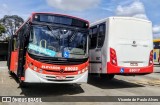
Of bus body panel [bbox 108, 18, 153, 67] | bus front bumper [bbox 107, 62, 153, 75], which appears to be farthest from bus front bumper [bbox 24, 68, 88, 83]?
bus body panel [bbox 108, 18, 153, 67]

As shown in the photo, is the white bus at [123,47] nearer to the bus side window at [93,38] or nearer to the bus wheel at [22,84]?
the bus side window at [93,38]

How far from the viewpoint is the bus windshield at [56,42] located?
973 cm

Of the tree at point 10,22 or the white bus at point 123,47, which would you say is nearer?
the white bus at point 123,47

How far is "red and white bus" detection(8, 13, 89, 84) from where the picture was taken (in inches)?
377

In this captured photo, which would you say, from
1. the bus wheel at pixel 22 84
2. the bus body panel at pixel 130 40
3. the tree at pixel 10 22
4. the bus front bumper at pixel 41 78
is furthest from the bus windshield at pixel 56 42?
the tree at pixel 10 22

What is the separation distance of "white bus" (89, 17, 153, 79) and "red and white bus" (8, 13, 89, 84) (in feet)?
4.78

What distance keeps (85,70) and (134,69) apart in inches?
103

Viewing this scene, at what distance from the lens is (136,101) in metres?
9.06

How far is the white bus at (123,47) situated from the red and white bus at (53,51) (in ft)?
4.78

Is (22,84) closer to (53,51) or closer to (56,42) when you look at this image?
(53,51)

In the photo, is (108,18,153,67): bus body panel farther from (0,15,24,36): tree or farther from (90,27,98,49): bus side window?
(0,15,24,36): tree

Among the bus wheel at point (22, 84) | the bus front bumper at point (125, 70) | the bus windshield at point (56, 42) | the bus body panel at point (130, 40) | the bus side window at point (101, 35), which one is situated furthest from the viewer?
the bus side window at point (101, 35)

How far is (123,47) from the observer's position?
1182 cm

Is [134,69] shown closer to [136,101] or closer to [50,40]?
[136,101]
